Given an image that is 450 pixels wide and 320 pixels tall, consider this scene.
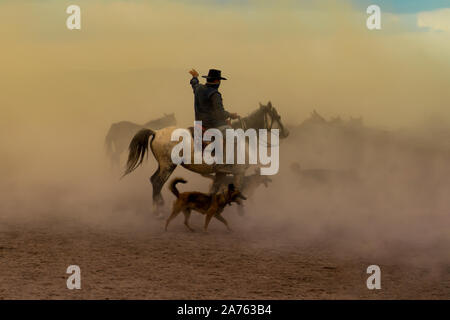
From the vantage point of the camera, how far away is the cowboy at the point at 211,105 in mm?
13180

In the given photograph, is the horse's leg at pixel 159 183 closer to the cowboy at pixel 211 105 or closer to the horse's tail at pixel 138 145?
the horse's tail at pixel 138 145

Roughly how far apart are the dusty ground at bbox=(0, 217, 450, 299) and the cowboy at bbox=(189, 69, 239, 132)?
2316mm

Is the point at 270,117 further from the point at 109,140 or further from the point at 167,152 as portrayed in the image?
the point at 109,140

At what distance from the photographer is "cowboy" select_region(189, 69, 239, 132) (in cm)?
1318

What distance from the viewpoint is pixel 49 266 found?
10.1m

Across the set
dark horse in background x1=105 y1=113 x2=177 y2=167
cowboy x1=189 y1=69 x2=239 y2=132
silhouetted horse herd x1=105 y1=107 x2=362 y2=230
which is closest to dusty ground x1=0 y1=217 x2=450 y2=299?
silhouetted horse herd x1=105 y1=107 x2=362 y2=230

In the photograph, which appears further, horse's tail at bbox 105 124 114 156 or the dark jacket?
horse's tail at bbox 105 124 114 156

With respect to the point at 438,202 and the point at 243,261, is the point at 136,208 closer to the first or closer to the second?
the point at 243,261

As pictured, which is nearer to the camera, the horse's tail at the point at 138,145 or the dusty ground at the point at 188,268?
the dusty ground at the point at 188,268

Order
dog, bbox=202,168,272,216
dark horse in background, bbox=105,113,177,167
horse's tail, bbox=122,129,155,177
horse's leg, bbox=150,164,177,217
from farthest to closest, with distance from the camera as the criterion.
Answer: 1. dark horse in background, bbox=105,113,177,167
2. dog, bbox=202,168,272,216
3. horse's tail, bbox=122,129,155,177
4. horse's leg, bbox=150,164,177,217

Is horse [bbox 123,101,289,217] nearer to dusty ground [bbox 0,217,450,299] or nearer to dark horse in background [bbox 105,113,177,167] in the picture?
dusty ground [bbox 0,217,450,299]

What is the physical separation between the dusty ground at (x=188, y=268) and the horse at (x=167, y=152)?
1.54 meters
